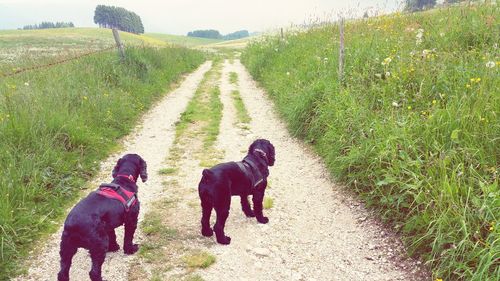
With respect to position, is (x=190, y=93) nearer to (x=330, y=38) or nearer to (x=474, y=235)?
(x=330, y=38)

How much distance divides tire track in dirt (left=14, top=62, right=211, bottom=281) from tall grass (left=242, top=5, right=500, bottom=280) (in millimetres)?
3318

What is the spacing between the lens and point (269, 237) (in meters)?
4.86

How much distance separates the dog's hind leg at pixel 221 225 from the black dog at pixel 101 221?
3.28 feet

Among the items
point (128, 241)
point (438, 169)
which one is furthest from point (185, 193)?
point (438, 169)

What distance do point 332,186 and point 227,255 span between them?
2.67 m

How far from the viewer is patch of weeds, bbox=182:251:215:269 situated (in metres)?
4.16

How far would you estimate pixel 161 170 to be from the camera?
702 centimetres

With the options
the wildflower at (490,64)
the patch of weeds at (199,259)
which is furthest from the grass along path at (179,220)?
the wildflower at (490,64)

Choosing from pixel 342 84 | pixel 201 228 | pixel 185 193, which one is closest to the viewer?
pixel 201 228

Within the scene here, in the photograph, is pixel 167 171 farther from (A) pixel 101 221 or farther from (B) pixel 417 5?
(B) pixel 417 5

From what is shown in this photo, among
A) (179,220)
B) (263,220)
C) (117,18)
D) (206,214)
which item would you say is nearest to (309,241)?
→ (263,220)

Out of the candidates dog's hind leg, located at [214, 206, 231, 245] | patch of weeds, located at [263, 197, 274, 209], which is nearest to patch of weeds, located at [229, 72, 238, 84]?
patch of weeds, located at [263, 197, 274, 209]

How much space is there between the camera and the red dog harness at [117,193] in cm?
400

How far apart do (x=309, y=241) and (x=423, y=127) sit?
247 cm
